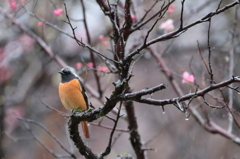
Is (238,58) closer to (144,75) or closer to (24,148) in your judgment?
(144,75)

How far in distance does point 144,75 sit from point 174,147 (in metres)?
2.18

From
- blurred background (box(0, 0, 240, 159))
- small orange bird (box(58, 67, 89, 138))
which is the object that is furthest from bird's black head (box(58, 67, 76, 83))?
blurred background (box(0, 0, 240, 159))

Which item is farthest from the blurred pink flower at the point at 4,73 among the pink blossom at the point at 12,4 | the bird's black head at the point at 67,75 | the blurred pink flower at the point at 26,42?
the bird's black head at the point at 67,75

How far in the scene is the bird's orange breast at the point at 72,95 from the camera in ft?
12.5

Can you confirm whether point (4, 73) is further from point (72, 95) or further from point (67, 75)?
point (72, 95)

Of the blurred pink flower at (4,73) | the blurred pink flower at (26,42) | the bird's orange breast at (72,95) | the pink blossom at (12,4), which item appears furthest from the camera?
the blurred pink flower at (26,42)

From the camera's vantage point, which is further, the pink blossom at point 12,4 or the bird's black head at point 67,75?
the pink blossom at point 12,4

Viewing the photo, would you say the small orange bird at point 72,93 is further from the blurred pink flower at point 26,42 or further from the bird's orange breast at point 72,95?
the blurred pink flower at point 26,42

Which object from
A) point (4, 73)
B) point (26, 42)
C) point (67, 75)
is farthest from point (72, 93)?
point (26, 42)

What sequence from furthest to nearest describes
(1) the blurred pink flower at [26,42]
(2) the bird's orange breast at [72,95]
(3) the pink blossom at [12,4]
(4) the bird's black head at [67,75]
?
1. (1) the blurred pink flower at [26,42]
2. (3) the pink blossom at [12,4]
3. (4) the bird's black head at [67,75]
4. (2) the bird's orange breast at [72,95]

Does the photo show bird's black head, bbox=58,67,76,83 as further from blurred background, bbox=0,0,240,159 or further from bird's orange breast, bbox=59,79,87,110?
blurred background, bbox=0,0,240,159

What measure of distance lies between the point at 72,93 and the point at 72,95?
0.02m

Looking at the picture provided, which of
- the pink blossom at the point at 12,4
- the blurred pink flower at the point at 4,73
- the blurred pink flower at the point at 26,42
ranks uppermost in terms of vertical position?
the blurred pink flower at the point at 26,42

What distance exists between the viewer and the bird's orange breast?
3.81 meters
